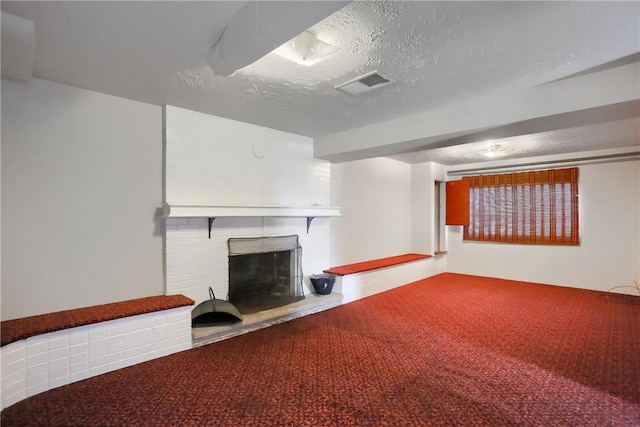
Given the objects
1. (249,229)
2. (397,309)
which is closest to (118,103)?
(249,229)

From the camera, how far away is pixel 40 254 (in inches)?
97.6

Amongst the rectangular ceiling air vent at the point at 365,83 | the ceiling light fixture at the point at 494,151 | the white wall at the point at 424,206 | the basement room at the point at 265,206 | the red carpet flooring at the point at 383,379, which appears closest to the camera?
the basement room at the point at 265,206

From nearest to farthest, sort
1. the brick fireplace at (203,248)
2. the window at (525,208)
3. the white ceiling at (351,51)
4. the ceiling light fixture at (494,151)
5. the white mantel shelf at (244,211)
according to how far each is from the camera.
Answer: the white ceiling at (351,51) → the white mantel shelf at (244,211) → the brick fireplace at (203,248) → the ceiling light fixture at (494,151) → the window at (525,208)

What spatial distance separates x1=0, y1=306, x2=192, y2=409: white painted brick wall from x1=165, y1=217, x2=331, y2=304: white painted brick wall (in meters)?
0.45

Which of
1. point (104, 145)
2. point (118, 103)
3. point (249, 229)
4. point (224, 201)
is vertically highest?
point (118, 103)

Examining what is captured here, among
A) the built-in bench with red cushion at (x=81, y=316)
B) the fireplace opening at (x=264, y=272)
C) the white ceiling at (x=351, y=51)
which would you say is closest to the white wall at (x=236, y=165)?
the white ceiling at (x=351, y=51)

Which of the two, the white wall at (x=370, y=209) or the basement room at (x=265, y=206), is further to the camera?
the white wall at (x=370, y=209)

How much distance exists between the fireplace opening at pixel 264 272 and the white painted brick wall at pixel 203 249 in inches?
3.5

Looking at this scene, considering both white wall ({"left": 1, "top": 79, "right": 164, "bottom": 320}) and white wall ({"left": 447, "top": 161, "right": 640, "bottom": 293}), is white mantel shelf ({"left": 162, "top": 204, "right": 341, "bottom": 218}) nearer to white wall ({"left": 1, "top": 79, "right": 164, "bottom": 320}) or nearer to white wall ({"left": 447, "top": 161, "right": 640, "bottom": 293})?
white wall ({"left": 1, "top": 79, "right": 164, "bottom": 320})

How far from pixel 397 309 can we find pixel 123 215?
3344 millimetres

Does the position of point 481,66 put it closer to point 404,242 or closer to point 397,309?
point 397,309

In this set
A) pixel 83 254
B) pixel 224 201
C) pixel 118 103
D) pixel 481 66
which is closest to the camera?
pixel 481 66

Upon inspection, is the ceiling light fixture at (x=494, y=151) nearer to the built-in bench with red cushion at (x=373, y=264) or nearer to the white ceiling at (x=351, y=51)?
the built-in bench with red cushion at (x=373, y=264)

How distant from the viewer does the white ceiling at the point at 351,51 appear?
1.62 meters
